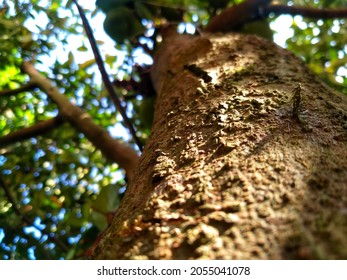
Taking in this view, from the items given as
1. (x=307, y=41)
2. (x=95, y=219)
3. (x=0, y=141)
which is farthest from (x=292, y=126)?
(x=307, y=41)

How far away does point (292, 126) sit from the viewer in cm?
70

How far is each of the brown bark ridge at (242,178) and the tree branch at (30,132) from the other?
3.81 feet

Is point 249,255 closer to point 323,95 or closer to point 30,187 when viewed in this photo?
point 323,95

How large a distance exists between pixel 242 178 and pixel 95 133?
4.20ft

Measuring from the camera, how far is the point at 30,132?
6.46ft

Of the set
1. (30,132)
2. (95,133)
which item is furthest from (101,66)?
(30,132)

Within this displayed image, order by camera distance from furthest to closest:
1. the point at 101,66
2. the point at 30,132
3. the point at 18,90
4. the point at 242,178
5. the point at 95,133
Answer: the point at 18,90, the point at 30,132, the point at 95,133, the point at 101,66, the point at 242,178

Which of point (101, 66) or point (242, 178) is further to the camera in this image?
point (101, 66)

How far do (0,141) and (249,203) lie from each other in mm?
1676

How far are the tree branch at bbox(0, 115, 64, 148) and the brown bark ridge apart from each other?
116 centimetres

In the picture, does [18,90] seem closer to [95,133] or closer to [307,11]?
[95,133]

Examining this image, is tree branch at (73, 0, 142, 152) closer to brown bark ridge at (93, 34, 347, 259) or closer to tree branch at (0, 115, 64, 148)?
brown bark ridge at (93, 34, 347, 259)

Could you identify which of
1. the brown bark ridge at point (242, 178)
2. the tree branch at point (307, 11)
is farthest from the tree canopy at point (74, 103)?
the brown bark ridge at point (242, 178)

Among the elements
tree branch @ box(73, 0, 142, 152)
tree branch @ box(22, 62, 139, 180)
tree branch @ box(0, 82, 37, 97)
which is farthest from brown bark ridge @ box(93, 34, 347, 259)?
tree branch @ box(0, 82, 37, 97)
